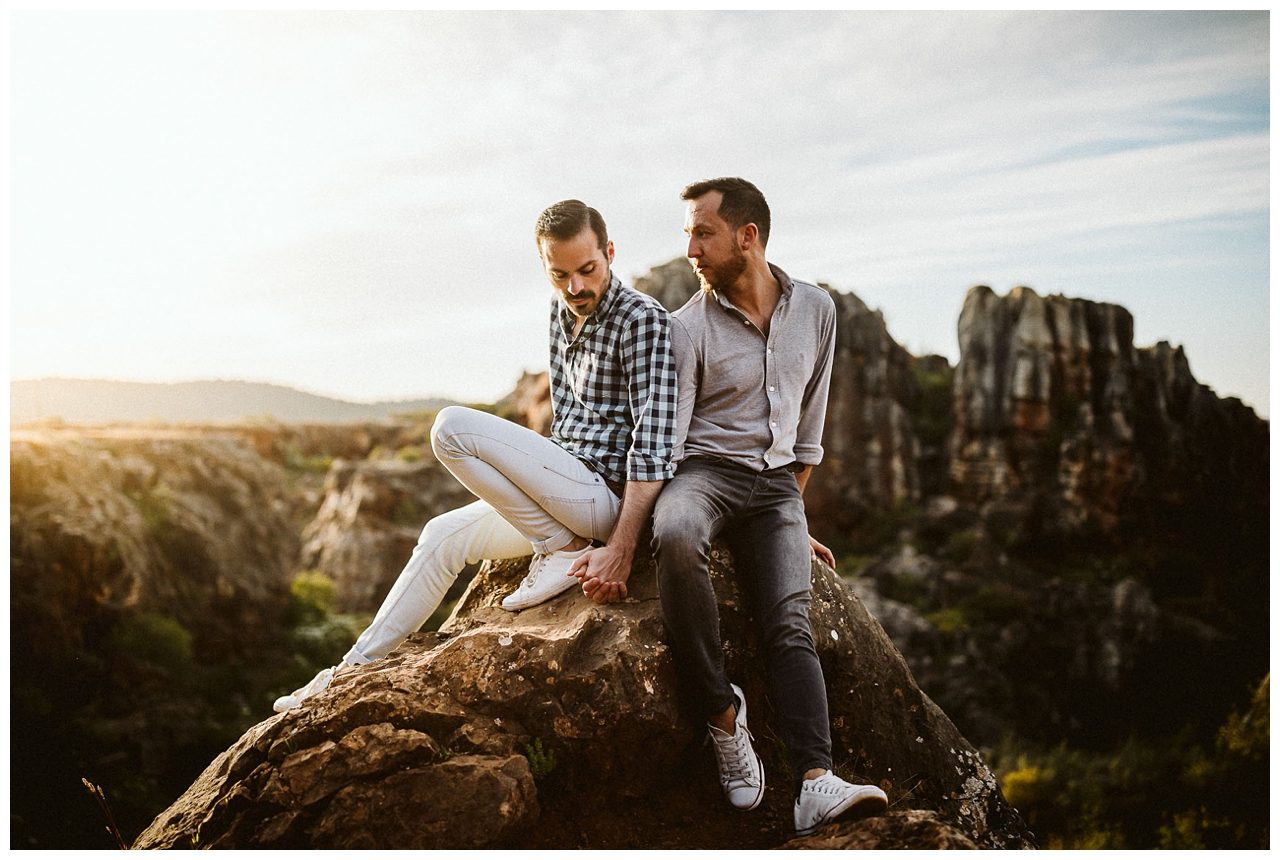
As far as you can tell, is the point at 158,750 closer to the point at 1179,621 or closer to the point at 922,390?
the point at 1179,621

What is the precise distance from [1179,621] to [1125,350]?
17.7 metres

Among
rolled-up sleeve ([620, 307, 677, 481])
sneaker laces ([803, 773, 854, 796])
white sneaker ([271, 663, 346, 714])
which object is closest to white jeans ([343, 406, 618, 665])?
white sneaker ([271, 663, 346, 714])

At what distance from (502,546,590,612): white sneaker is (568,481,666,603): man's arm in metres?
0.18

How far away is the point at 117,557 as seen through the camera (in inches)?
744

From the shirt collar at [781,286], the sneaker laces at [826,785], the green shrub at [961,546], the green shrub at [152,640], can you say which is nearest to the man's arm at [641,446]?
the shirt collar at [781,286]

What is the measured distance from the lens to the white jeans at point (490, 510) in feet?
14.1

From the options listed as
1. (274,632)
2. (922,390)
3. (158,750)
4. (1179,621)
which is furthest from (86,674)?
(922,390)

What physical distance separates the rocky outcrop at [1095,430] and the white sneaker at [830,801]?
53298 millimetres

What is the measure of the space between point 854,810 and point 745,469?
1582mm

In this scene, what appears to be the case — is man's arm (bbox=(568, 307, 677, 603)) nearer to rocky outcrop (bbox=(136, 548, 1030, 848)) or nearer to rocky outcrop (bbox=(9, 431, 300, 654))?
rocky outcrop (bbox=(136, 548, 1030, 848))

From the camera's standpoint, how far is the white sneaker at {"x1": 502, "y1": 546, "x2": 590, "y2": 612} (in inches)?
183

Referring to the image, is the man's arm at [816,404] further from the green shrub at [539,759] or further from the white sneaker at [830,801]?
A: the green shrub at [539,759]

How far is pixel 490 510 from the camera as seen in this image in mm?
4652

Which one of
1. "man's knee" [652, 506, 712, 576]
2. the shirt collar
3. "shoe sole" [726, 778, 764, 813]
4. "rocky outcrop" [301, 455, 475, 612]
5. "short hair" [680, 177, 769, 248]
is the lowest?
"rocky outcrop" [301, 455, 475, 612]
